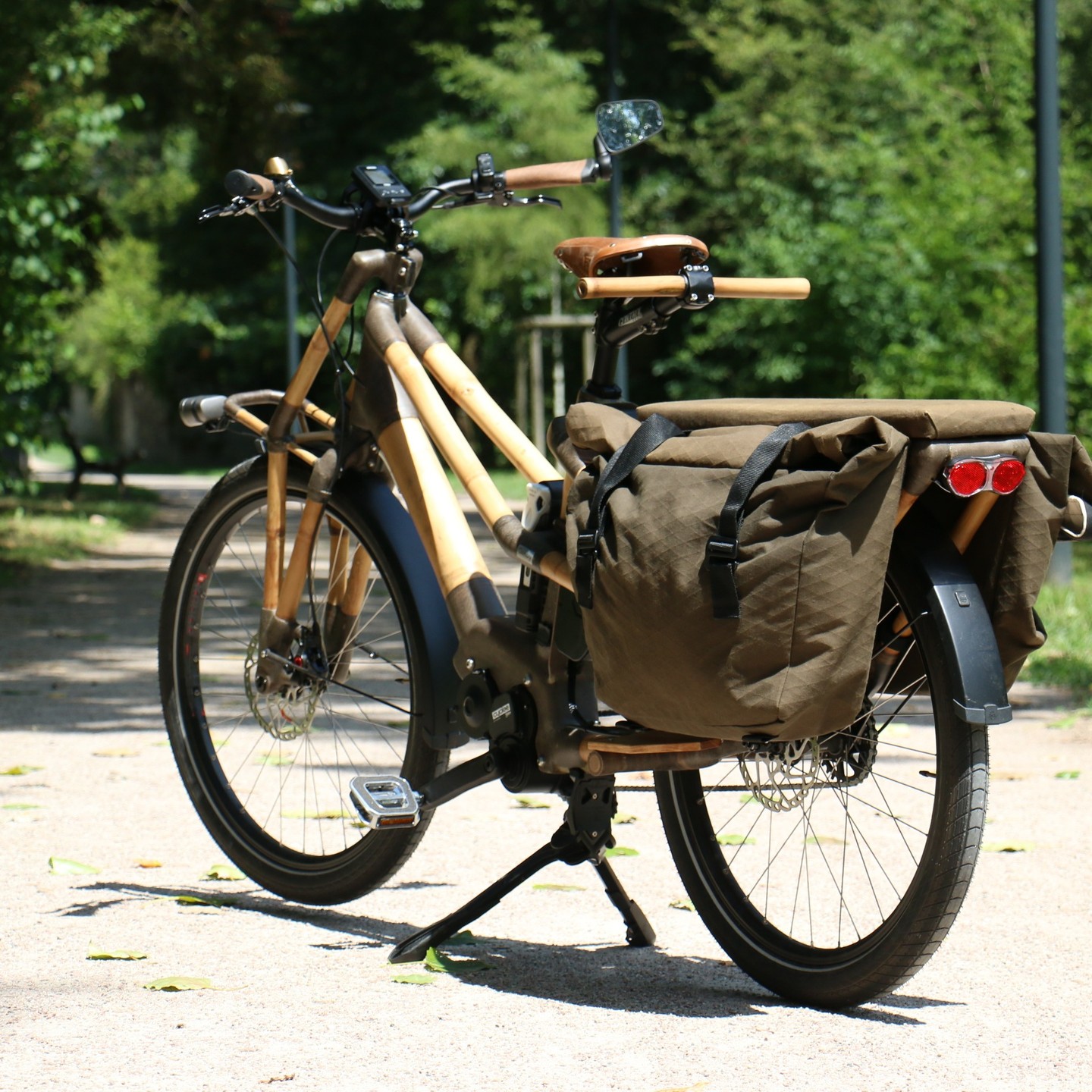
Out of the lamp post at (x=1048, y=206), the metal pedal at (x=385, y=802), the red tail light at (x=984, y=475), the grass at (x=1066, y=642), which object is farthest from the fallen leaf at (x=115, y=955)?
the lamp post at (x=1048, y=206)

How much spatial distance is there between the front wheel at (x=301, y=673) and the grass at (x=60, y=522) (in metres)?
7.75

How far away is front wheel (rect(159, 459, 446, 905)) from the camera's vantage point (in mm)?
3844

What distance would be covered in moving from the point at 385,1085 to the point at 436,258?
88.8ft

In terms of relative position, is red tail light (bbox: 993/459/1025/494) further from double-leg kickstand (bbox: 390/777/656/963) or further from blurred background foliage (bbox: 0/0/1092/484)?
blurred background foliage (bbox: 0/0/1092/484)

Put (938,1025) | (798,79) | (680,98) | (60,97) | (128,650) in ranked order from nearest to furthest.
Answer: (938,1025) < (128,650) < (60,97) < (798,79) < (680,98)

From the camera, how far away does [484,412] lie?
366 centimetres

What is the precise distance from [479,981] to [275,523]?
128cm

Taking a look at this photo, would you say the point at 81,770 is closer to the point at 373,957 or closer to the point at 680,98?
the point at 373,957

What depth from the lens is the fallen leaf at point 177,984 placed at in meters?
3.33

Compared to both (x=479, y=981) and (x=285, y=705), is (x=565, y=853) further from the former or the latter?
(x=285, y=705)

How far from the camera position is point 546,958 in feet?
11.9

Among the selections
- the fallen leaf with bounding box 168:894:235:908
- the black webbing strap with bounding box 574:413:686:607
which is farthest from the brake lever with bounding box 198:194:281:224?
the fallen leaf with bounding box 168:894:235:908

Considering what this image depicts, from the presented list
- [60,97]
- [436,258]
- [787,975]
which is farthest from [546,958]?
[436,258]

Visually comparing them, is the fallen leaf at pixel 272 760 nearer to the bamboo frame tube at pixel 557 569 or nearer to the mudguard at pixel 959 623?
the bamboo frame tube at pixel 557 569
